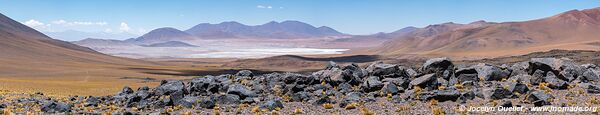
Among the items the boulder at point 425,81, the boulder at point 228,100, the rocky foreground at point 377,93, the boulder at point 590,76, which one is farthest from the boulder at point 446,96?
the boulder at point 228,100

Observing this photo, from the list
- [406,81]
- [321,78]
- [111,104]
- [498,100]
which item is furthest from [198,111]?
[498,100]

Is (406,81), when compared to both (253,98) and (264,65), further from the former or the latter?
(264,65)

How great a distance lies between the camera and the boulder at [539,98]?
66.9 ft

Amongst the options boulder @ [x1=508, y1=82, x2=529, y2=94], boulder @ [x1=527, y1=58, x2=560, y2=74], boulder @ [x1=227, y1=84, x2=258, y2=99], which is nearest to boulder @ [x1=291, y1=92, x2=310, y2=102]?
boulder @ [x1=227, y1=84, x2=258, y2=99]

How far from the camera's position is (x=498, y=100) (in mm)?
21844

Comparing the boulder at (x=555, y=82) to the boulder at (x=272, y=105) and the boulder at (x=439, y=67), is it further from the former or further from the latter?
the boulder at (x=272, y=105)

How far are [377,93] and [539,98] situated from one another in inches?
272

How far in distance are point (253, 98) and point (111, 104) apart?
744cm

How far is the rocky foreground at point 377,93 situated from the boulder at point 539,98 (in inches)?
1.4

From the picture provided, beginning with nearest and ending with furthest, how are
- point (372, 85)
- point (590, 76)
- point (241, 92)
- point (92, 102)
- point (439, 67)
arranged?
point (241, 92), point (372, 85), point (92, 102), point (590, 76), point (439, 67)

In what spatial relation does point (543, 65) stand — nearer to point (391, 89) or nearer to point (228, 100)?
point (391, 89)

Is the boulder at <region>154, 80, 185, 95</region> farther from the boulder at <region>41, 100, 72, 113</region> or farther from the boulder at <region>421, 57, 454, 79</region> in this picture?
the boulder at <region>421, 57, 454, 79</region>

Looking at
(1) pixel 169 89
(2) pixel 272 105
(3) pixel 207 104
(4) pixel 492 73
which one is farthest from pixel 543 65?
(1) pixel 169 89

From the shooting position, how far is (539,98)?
20750 mm
